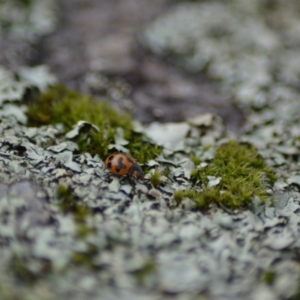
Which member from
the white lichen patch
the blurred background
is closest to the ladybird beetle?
the white lichen patch

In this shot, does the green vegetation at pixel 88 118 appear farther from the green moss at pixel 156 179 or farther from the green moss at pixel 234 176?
the green moss at pixel 234 176

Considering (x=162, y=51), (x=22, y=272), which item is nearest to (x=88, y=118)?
(x=22, y=272)

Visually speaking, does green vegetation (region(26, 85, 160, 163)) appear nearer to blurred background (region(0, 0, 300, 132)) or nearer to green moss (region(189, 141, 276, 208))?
blurred background (region(0, 0, 300, 132))

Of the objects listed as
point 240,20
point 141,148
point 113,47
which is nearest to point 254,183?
point 141,148

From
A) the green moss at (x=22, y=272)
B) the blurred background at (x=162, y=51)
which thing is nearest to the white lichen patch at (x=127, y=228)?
the green moss at (x=22, y=272)

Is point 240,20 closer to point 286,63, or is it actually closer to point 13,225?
point 286,63

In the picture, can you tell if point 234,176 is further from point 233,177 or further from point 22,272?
point 22,272
